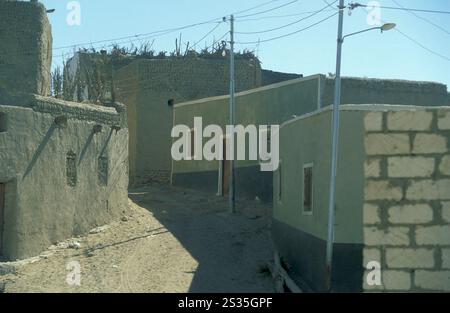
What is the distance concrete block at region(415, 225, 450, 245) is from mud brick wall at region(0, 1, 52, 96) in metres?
8.89

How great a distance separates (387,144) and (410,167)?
1.47ft

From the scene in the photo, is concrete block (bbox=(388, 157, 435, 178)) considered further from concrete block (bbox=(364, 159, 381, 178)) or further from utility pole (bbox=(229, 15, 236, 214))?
utility pole (bbox=(229, 15, 236, 214))

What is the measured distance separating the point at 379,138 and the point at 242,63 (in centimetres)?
1641

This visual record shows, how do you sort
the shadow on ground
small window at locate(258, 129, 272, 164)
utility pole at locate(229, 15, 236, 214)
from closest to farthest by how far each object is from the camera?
the shadow on ground, utility pole at locate(229, 15, 236, 214), small window at locate(258, 129, 272, 164)

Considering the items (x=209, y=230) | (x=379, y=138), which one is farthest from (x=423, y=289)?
(x=209, y=230)

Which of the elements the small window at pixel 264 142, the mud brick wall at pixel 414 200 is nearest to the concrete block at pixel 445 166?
the mud brick wall at pixel 414 200

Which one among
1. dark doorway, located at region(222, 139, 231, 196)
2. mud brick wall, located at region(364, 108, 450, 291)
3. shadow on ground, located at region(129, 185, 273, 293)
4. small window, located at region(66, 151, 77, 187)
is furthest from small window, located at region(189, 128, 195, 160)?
mud brick wall, located at region(364, 108, 450, 291)

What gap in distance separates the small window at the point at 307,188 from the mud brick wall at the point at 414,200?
2.21m

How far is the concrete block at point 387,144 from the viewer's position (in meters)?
8.50

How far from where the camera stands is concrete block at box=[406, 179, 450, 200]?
27.6 feet

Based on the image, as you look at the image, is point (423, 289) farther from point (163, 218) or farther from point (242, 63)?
point (242, 63)

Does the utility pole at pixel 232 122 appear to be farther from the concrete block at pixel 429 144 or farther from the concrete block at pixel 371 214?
the concrete block at pixel 429 144
